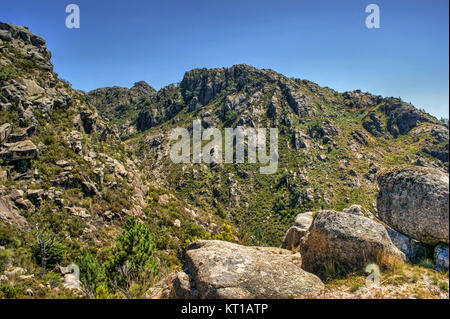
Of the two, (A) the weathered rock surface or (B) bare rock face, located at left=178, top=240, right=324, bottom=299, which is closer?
(B) bare rock face, located at left=178, top=240, right=324, bottom=299

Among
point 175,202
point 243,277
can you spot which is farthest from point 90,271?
point 175,202

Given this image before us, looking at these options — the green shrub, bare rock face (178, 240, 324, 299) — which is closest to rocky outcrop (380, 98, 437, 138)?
bare rock face (178, 240, 324, 299)

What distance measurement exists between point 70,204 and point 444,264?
28101mm

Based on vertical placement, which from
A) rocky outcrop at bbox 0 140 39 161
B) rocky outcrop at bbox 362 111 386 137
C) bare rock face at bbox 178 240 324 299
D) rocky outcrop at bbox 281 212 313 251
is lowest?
rocky outcrop at bbox 281 212 313 251

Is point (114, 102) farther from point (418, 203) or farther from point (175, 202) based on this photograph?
point (418, 203)

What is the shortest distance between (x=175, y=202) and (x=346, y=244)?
33.1 metres

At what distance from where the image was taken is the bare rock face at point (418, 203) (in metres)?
6.30

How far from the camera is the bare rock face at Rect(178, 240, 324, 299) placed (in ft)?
17.2

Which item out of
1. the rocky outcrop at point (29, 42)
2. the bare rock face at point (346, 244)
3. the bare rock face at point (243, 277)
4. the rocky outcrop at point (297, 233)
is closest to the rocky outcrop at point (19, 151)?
the rocky outcrop at point (29, 42)

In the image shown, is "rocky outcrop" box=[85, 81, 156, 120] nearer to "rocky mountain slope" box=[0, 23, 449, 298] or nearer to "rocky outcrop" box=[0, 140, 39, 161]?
"rocky mountain slope" box=[0, 23, 449, 298]

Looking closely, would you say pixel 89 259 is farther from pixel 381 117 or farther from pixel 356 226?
pixel 381 117

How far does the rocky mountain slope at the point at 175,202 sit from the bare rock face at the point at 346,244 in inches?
1.9

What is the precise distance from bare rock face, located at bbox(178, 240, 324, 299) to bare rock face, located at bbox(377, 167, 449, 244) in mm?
3968
